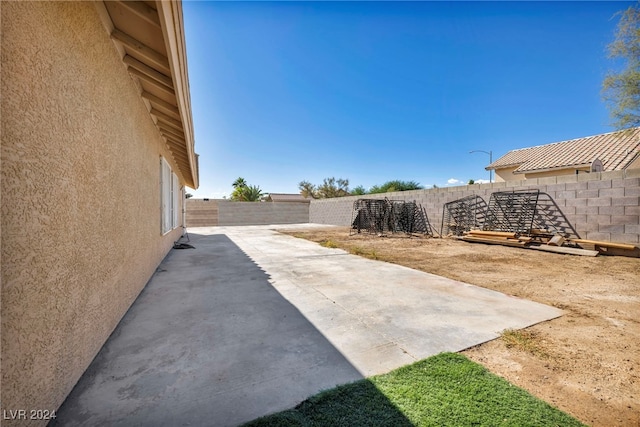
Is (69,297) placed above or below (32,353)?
above

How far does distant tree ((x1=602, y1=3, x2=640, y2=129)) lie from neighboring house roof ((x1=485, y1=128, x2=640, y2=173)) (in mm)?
931

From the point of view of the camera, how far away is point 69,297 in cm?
157

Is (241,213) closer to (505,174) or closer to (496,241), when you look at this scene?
(496,241)

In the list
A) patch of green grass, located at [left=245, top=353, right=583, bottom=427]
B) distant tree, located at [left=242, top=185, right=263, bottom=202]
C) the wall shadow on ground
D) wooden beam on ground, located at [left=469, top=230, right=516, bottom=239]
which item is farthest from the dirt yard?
distant tree, located at [left=242, top=185, right=263, bottom=202]

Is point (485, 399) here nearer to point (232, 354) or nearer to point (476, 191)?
point (232, 354)

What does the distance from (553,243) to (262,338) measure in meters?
9.01

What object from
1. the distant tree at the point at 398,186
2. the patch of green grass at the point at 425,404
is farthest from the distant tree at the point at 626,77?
the distant tree at the point at 398,186

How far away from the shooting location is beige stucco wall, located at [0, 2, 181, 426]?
3.59 ft

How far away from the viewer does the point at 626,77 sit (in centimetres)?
838

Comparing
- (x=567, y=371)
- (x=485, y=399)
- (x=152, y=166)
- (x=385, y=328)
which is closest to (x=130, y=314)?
(x=152, y=166)

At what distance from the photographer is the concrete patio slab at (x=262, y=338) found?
5.02 ft

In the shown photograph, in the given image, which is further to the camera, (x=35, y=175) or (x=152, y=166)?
(x=152, y=166)

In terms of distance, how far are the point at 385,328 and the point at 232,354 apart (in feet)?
4.86

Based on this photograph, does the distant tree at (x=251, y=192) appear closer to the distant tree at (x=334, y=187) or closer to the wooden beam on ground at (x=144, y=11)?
the distant tree at (x=334, y=187)
